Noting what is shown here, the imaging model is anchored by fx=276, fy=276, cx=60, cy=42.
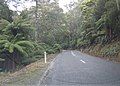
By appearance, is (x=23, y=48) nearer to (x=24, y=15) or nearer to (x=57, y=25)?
(x=24, y=15)

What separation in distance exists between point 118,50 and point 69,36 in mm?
76627

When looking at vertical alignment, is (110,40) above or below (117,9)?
below

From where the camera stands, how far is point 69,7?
111m

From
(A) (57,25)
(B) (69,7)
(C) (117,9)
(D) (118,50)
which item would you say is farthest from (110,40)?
(B) (69,7)

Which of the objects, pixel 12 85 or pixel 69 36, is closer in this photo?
pixel 12 85

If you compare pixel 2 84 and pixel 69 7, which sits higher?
pixel 69 7

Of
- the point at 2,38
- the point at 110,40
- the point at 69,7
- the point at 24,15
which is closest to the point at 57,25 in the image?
the point at 110,40

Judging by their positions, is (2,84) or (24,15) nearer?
(2,84)

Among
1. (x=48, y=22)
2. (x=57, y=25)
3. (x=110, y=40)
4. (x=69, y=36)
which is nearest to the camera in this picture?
(x=110, y=40)

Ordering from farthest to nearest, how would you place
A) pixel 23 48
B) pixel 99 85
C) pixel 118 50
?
pixel 118 50 → pixel 23 48 → pixel 99 85

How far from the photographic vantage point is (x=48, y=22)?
56.7 m

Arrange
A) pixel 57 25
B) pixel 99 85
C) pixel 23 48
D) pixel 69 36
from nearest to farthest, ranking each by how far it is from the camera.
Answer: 1. pixel 99 85
2. pixel 23 48
3. pixel 57 25
4. pixel 69 36

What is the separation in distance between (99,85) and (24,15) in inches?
745

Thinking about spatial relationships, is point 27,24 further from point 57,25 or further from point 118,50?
point 57,25
